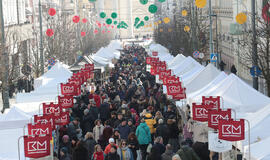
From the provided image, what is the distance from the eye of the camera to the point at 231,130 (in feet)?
41.9

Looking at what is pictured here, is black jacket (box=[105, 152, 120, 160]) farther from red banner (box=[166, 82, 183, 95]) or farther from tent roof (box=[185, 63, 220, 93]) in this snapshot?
tent roof (box=[185, 63, 220, 93])

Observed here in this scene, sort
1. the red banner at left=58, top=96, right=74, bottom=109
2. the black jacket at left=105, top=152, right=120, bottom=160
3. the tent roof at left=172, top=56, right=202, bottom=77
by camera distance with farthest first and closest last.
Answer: the tent roof at left=172, top=56, right=202, bottom=77 < the red banner at left=58, top=96, right=74, bottom=109 < the black jacket at left=105, top=152, right=120, bottom=160

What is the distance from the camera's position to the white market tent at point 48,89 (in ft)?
76.9

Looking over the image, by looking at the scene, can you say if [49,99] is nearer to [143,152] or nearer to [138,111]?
[138,111]

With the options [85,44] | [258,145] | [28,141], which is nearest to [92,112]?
[28,141]

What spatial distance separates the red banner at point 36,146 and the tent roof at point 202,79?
436 inches

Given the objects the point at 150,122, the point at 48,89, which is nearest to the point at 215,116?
the point at 150,122

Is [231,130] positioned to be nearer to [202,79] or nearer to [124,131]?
[124,131]

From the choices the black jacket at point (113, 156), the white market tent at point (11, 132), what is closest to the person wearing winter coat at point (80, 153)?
the black jacket at point (113, 156)

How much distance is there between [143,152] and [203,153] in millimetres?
3526

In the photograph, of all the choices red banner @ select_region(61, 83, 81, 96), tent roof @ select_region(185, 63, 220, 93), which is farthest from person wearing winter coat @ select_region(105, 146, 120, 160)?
red banner @ select_region(61, 83, 81, 96)

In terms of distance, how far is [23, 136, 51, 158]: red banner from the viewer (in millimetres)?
12695

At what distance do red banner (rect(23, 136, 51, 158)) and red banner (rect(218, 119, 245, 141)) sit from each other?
3.50m

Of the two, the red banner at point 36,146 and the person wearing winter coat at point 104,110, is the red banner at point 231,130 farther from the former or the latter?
the person wearing winter coat at point 104,110
